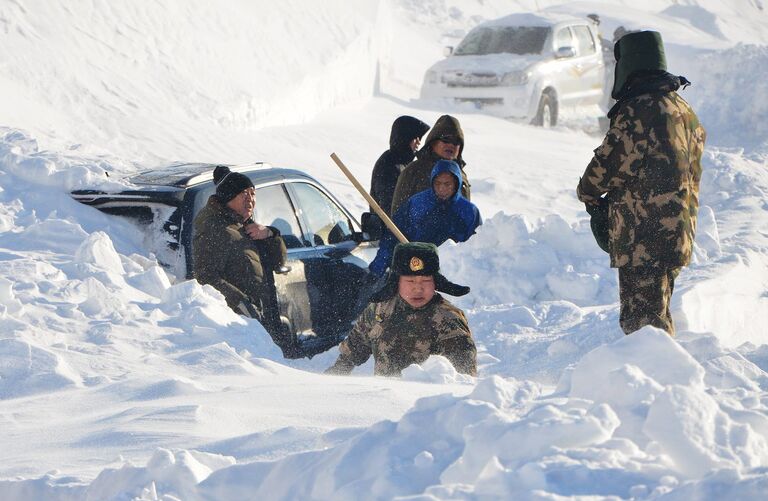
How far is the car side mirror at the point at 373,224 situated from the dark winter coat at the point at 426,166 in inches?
13.5

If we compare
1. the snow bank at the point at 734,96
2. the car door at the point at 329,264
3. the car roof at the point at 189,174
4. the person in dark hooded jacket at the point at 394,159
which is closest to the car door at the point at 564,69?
the snow bank at the point at 734,96

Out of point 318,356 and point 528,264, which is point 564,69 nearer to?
Result: point 528,264

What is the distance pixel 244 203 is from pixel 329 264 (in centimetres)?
75

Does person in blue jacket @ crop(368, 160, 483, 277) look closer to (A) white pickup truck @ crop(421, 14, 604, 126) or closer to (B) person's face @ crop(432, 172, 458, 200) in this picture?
(B) person's face @ crop(432, 172, 458, 200)

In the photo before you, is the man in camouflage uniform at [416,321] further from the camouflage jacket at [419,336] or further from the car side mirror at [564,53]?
the car side mirror at [564,53]

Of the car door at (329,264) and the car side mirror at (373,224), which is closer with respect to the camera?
the car door at (329,264)

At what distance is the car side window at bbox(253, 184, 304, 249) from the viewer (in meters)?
7.95

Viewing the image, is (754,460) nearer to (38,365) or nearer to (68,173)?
(38,365)

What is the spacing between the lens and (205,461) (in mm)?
4289

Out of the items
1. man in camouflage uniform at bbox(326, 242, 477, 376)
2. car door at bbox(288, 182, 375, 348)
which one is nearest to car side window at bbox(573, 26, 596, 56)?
car door at bbox(288, 182, 375, 348)

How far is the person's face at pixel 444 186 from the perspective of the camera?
787 cm

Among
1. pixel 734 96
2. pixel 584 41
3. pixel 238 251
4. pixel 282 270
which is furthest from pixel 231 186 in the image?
pixel 734 96

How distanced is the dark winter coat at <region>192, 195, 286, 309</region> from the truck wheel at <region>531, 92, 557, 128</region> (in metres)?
12.3

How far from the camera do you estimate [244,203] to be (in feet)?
25.1
